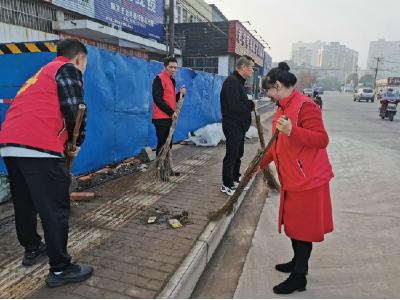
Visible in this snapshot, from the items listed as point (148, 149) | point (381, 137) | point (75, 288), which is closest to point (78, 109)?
point (75, 288)

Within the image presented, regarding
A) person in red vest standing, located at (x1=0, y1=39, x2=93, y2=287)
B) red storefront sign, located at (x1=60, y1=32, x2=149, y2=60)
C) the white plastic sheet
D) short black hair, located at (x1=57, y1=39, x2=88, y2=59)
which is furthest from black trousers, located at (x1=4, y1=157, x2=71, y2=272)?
red storefront sign, located at (x1=60, y1=32, x2=149, y2=60)

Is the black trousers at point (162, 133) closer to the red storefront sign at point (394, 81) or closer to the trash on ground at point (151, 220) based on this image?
the trash on ground at point (151, 220)

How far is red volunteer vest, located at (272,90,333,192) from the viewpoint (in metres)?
2.10

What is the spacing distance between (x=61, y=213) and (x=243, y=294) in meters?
1.58

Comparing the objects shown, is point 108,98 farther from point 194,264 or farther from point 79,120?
point 194,264

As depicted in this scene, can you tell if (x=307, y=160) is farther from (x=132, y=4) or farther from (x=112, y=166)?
(x=132, y=4)

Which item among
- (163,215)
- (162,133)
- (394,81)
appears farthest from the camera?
(394,81)

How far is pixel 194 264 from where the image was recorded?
253 cm

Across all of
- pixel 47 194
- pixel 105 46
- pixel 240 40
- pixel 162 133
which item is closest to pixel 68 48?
pixel 47 194

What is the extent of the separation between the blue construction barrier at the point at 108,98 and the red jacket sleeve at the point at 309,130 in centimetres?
341

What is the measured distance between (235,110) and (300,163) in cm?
193

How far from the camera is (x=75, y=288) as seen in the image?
7.06ft

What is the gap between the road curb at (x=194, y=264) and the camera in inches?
86.0

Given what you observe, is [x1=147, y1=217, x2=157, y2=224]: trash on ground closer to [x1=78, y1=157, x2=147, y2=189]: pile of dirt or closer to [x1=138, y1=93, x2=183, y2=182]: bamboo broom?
[x1=138, y1=93, x2=183, y2=182]: bamboo broom
